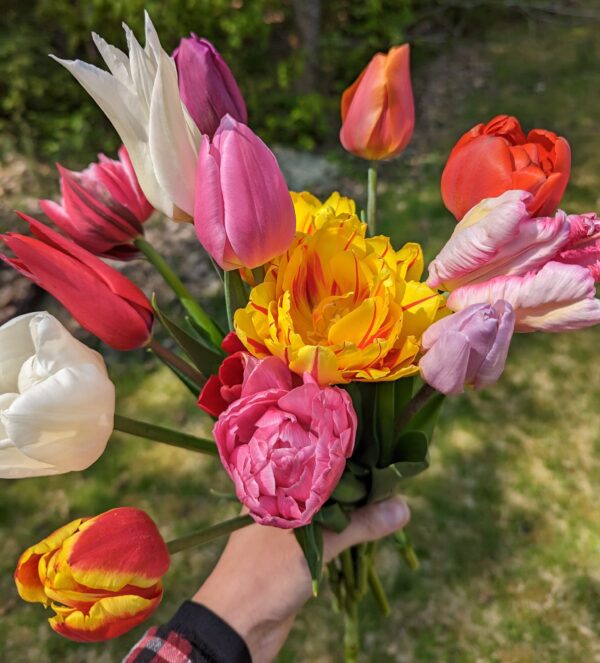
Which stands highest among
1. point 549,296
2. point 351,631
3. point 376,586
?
point 549,296

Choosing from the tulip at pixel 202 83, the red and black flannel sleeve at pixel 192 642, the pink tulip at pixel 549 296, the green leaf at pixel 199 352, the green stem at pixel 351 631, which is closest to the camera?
the pink tulip at pixel 549 296

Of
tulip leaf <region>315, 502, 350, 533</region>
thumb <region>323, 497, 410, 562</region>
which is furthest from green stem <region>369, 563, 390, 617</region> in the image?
A: tulip leaf <region>315, 502, 350, 533</region>

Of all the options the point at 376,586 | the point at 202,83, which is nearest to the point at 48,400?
the point at 202,83

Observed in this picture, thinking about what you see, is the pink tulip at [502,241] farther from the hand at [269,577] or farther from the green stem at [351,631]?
the green stem at [351,631]

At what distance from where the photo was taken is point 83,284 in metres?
0.55

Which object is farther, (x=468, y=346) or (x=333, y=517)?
(x=333, y=517)

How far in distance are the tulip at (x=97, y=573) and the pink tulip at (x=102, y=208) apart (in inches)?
11.9

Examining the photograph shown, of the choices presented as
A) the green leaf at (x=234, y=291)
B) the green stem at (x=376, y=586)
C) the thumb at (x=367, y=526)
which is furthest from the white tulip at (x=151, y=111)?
the green stem at (x=376, y=586)

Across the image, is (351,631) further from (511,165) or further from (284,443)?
(511,165)

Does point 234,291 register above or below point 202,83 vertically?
below

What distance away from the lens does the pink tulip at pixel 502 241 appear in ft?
1.59

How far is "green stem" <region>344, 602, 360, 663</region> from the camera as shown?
3.50 feet

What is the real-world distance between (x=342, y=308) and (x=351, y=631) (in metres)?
0.85

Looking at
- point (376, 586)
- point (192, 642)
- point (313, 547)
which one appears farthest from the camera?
point (376, 586)
